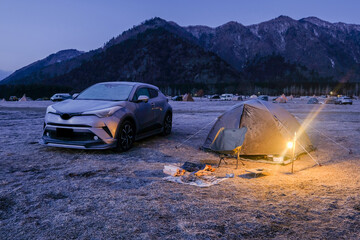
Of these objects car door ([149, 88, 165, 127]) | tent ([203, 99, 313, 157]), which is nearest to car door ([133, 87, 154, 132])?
car door ([149, 88, 165, 127])

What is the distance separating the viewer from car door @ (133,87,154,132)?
7802mm

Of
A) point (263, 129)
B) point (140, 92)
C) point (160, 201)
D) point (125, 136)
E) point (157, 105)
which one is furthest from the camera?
point (157, 105)

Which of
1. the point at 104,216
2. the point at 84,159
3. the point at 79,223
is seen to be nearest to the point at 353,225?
the point at 104,216

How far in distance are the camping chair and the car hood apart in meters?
2.70

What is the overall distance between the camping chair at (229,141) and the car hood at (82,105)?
270 centimetres

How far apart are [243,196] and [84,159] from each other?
3895mm

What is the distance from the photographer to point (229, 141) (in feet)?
21.7

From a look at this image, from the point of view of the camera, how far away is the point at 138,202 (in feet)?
12.8

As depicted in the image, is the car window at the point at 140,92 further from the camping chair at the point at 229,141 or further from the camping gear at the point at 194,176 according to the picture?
the camping gear at the point at 194,176

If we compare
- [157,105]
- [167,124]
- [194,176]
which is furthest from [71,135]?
[167,124]

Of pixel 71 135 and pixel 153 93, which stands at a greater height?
pixel 153 93

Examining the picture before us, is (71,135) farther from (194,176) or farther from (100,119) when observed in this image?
(194,176)

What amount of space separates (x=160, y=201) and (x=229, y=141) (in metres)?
3.11

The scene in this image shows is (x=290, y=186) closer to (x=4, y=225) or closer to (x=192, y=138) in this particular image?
(x=4, y=225)
